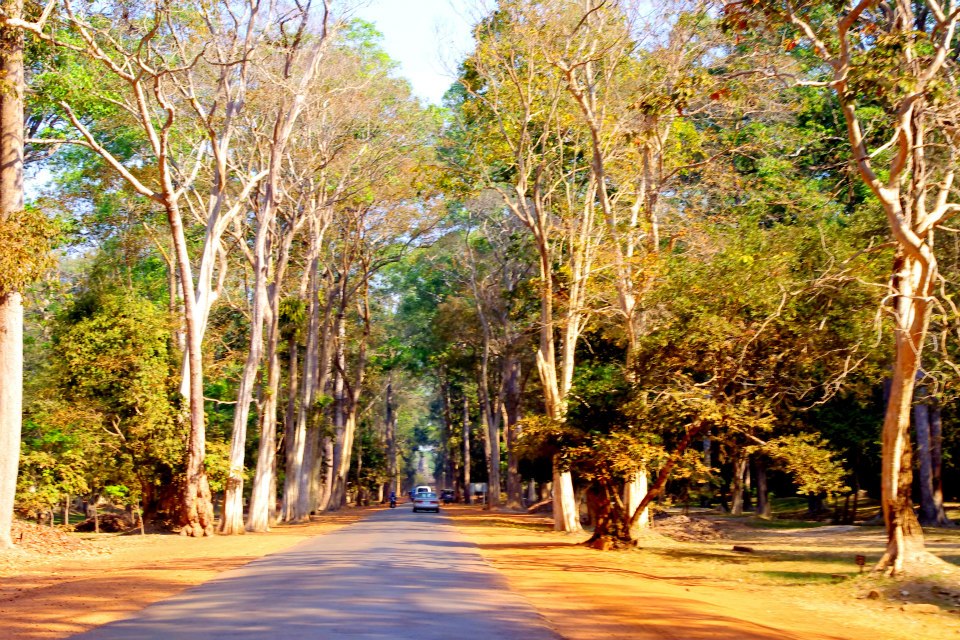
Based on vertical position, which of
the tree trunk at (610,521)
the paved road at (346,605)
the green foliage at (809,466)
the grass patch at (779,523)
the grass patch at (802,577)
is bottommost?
the grass patch at (802,577)

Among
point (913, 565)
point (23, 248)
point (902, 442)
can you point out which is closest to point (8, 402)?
point (23, 248)

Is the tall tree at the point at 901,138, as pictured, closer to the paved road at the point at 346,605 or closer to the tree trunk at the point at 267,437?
the paved road at the point at 346,605

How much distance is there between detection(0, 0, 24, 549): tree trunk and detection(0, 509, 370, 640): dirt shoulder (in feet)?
5.35

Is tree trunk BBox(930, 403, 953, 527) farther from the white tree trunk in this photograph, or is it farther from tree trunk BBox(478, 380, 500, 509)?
the white tree trunk

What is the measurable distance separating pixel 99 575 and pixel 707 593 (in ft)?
34.1

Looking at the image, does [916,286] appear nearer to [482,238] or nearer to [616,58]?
[616,58]

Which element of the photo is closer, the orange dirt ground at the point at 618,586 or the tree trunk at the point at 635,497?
the orange dirt ground at the point at 618,586

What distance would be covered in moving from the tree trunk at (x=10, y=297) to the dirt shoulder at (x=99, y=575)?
1630mm

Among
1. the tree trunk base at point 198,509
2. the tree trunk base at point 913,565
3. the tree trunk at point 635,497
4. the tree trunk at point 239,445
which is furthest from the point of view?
the tree trunk at point 239,445

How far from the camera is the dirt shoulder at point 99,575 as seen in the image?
11461 millimetres

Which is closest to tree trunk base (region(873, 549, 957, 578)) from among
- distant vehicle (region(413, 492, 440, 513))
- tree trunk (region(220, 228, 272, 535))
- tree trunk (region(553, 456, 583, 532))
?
tree trunk (region(553, 456, 583, 532))

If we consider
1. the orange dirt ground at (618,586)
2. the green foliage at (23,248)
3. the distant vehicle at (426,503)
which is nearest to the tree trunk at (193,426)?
the orange dirt ground at (618,586)

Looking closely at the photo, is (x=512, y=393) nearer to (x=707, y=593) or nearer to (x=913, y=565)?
(x=707, y=593)

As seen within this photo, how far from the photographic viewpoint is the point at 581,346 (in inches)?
1591
